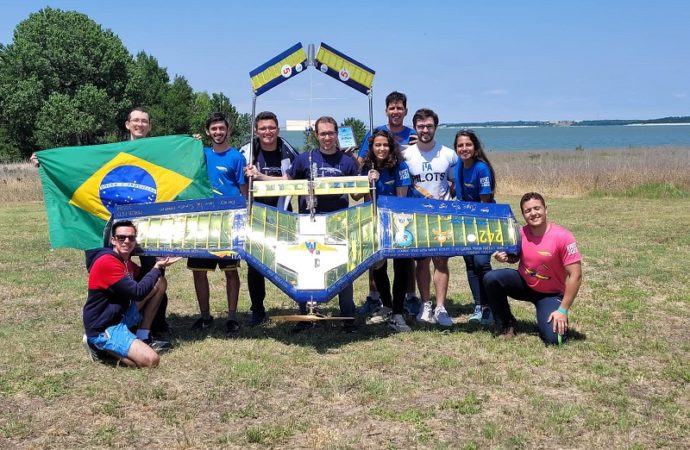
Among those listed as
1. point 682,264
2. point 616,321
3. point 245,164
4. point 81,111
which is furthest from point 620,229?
point 81,111

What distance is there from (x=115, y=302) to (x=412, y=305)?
3417 mm

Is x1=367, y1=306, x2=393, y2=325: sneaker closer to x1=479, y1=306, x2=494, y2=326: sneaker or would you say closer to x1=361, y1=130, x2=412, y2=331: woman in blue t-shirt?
x1=361, y1=130, x2=412, y2=331: woman in blue t-shirt

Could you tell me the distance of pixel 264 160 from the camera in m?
6.66

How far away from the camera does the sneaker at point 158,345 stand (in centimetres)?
594

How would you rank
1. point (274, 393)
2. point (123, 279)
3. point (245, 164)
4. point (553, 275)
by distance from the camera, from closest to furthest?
1. point (274, 393)
2. point (123, 279)
3. point (553, 275)
4. point (245, 164)

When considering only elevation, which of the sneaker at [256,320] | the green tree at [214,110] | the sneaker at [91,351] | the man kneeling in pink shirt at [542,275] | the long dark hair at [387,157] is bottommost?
the sneaker at [256,320]

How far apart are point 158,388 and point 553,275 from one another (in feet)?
12.0

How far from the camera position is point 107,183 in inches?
267

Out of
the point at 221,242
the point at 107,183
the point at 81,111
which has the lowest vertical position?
the point at 221,242

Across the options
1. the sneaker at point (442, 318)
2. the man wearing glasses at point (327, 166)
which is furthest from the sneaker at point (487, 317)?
the man wearing glasses at point (327, 166)

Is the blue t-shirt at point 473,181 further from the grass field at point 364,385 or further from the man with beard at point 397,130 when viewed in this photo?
the grass field at point 364,385

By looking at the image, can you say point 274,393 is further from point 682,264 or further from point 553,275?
point 682,264

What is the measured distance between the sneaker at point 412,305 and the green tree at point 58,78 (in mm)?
44430

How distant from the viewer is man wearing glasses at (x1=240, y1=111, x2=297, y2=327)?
6.49 m
